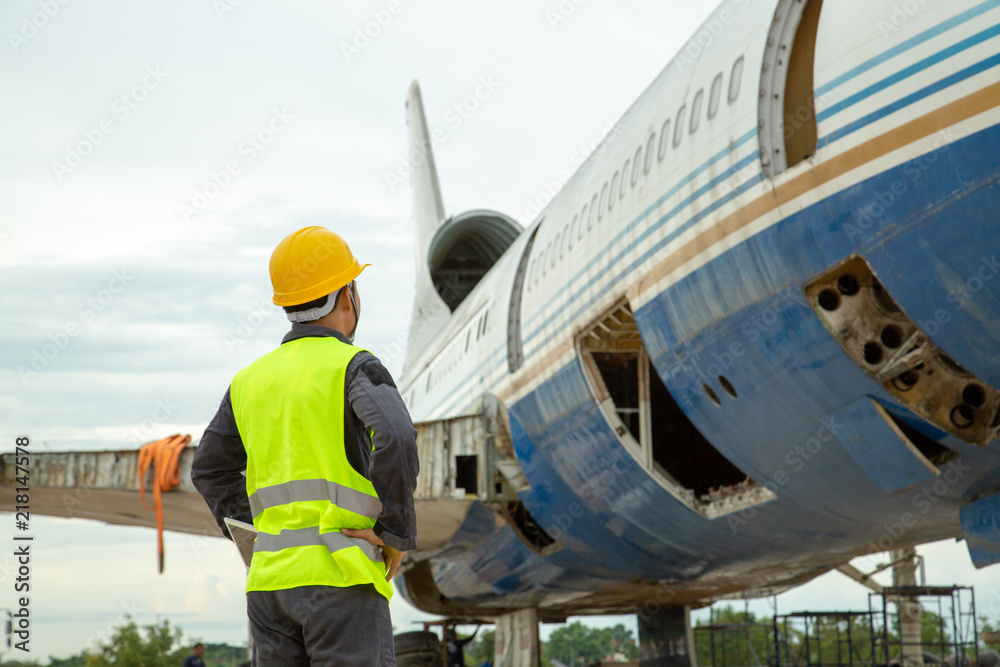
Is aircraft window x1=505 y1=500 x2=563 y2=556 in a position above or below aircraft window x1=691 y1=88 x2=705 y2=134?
below

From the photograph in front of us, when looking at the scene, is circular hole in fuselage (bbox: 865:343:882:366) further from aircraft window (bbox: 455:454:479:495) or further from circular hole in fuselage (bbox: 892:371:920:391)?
aircraft window (bbox: 455:454:479:495)

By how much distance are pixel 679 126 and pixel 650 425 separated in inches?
113

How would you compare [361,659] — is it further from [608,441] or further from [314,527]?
[608,441]

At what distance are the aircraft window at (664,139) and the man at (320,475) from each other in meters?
5.59

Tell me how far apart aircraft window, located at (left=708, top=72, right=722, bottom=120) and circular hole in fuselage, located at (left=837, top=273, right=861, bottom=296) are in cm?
162

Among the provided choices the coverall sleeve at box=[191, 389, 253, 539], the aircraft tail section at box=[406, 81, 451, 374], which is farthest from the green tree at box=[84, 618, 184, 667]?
the coverall sleeve at box=[191, 389, 253, 539]

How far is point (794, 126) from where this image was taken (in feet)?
22.2

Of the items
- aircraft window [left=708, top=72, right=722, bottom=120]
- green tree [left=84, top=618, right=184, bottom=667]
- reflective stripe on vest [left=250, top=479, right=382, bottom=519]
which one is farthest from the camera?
green tree [left=84, top=618, right=184, bottom=667]

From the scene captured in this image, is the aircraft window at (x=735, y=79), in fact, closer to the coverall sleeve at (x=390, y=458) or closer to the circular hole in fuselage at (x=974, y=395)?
the circular hole in fuselage at (x=974, y=395)

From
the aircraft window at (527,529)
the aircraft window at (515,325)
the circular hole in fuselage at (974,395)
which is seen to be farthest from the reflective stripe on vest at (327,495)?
the aircraft window at (527,529)

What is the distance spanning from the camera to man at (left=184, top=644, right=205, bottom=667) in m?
16.0

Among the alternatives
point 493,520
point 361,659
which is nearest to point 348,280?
point 361,659

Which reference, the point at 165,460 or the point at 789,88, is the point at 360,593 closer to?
the point at 789,88

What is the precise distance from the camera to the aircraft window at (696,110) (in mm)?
7781
